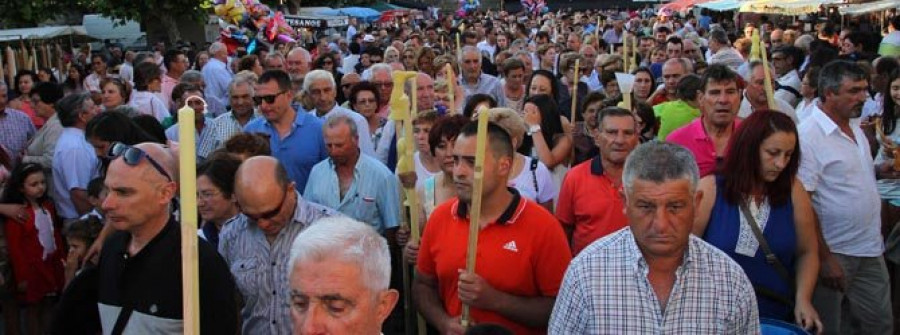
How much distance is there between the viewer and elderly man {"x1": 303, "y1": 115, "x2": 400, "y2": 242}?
5.57 metres

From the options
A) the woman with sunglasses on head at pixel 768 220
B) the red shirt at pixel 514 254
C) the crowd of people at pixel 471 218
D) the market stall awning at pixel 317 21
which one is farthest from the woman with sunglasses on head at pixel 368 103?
the market stall awning at pixel 317 21

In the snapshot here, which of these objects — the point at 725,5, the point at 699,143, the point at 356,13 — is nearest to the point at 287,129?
the point at 699,143

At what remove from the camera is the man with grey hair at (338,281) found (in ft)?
8.32

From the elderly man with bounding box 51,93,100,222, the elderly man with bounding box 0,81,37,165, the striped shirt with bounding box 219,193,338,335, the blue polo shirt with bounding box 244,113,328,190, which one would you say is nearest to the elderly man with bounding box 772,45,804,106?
the blue polo shirt with bounding box 244,113,328,190

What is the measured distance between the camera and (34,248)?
6.41 metres

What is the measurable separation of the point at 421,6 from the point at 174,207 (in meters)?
54.2

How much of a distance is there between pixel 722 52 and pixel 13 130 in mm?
8215

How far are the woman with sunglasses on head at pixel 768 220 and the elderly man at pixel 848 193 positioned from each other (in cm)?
82

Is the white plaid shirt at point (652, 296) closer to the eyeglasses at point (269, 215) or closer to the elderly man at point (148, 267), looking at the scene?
the elderly man at point (148, 267)

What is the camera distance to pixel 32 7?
32.3 meters

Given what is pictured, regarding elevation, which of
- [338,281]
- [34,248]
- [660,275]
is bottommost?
[34,248]

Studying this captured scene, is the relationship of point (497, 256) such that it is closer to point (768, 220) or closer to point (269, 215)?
point (269, 215)

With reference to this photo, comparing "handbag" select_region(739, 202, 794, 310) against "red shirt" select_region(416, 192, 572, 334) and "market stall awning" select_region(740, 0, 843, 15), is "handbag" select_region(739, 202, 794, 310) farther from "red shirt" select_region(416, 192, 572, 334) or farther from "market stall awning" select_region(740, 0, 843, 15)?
"market stall awning" select_region(740, 0, 843, 15)

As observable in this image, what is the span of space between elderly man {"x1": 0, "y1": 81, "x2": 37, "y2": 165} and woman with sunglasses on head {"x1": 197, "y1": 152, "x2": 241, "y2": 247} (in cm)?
459
